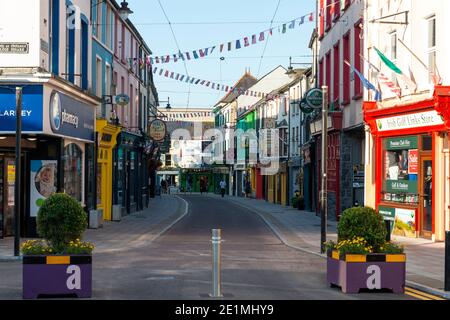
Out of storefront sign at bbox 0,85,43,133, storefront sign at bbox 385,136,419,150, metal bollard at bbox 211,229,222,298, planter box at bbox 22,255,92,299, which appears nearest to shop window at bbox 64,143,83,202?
storefront sign at bbox 0,85,43,133

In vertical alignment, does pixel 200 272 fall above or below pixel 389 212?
below

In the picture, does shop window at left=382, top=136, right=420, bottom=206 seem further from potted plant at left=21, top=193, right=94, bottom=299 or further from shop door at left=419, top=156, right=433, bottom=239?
potted plant at left=21, top=193, right=94, bottom=299

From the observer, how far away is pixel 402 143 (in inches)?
989

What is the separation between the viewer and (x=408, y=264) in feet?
55.9

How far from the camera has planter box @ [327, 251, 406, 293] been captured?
1238 centimetres

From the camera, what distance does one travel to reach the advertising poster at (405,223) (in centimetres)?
2410

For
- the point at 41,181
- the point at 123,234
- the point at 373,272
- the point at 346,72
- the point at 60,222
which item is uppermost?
the point at 346,72

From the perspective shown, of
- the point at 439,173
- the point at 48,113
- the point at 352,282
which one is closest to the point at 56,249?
the point at 352,282

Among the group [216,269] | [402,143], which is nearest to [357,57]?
[402,143]

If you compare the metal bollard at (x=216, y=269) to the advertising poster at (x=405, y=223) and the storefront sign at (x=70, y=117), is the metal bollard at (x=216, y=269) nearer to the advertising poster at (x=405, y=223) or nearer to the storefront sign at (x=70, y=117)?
the storefront sign at (x=70, y=117)

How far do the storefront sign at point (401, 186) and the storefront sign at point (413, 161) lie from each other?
358mm

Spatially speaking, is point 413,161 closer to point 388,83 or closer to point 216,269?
point 388,83

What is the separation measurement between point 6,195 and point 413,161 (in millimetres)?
12363
